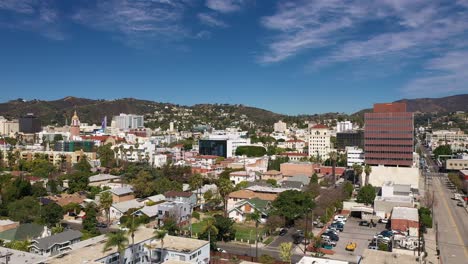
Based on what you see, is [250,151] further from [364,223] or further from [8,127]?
[8,127]

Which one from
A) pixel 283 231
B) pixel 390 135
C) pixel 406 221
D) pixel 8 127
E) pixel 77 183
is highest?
pixel 8 127

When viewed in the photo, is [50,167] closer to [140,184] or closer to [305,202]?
[140,184]

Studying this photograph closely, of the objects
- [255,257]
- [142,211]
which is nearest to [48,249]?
[142,211]

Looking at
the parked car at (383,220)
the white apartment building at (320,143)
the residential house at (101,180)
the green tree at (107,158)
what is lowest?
the parked car at (383,220)

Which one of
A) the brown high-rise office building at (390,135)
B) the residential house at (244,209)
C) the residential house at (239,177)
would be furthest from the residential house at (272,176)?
the residential house at (244,209)

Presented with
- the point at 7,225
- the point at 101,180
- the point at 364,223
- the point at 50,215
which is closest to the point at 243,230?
the point at 364,223

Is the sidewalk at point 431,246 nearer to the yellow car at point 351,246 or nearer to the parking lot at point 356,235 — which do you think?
the parking lot at point 356,235
